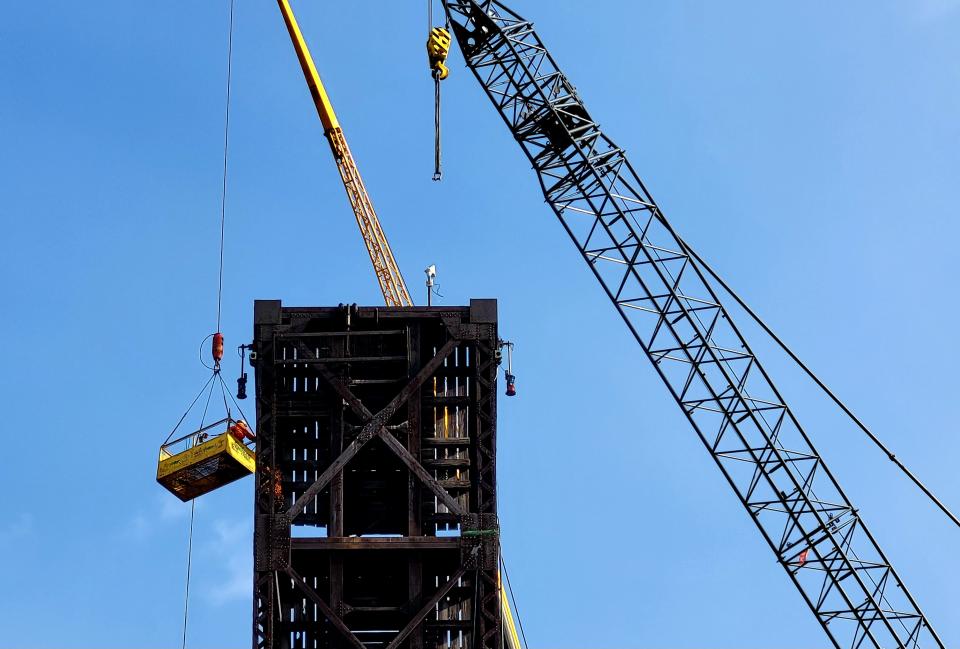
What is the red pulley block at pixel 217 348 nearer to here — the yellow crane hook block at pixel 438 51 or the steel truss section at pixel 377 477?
the steel truss section at pixel 377 477

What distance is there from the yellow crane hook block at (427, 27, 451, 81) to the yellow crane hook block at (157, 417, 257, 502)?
1972cm

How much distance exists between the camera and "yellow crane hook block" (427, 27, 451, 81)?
67.9 metres

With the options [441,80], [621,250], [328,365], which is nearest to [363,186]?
[441,80]

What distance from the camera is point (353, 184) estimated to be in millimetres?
94938

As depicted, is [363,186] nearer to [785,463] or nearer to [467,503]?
[785,463]

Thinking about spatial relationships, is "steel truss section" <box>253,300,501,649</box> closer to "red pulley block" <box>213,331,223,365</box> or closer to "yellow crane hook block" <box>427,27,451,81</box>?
"red pulley block" <box>213,331,223,365</box>

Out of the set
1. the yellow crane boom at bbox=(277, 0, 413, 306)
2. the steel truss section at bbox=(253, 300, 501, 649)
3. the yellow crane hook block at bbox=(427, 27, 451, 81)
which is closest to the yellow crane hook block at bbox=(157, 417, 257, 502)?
the steel truss section at bbox=(253, 300, 501, 649)

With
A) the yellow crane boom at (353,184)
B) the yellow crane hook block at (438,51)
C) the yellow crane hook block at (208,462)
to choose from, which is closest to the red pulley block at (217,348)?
the yellow crane hook block at (208,462)

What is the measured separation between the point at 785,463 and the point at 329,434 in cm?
1784

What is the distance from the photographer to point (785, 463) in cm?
6112

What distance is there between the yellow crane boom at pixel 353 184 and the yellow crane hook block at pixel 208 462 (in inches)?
1470

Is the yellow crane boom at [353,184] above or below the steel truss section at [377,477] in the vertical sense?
above

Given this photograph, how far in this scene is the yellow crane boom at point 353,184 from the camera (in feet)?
302

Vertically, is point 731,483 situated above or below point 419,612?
above
